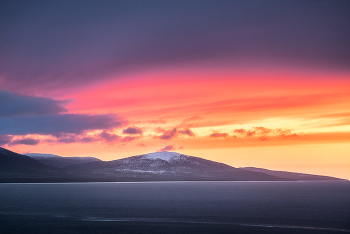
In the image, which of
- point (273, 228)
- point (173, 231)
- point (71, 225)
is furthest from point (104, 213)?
point (273, 228)

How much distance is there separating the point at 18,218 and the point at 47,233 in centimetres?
2729

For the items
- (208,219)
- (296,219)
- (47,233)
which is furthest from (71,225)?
(296,219)

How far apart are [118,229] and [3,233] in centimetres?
2436

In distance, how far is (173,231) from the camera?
7600 cm

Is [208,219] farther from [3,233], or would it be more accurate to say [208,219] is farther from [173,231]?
[3,233]

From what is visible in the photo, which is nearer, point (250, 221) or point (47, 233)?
point (47, 233)

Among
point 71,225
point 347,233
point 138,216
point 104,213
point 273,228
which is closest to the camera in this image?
point 347,233

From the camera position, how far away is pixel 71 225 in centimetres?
8494

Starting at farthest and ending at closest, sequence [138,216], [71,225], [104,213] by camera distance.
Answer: [104,213]
[138,216]
[71,225]

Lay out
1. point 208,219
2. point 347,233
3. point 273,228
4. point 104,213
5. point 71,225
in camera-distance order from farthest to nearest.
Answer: point 104,213 < point 208,219 < point 71,225 < point 273,228 < point 347,233

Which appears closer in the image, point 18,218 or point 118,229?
point 118,229

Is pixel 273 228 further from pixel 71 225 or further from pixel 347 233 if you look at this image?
pixel 71 225

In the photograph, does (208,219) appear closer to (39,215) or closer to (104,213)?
(104,213)

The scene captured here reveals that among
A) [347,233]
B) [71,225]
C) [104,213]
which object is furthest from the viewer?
[104,213]
